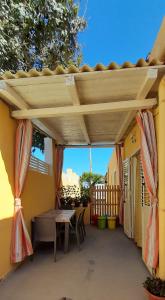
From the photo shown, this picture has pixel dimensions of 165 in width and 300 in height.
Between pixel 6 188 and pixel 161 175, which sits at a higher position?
pixel 161 175

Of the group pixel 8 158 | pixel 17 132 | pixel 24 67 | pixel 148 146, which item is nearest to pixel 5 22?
pixel 24 67

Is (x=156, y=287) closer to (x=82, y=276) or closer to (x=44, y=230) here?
(x=82, y=276)

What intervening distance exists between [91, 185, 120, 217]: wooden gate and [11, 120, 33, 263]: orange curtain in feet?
19.3

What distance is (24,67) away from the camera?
8547mm

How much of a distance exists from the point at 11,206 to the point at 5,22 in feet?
17.0

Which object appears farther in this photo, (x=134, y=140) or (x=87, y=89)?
(x=134, y=140)

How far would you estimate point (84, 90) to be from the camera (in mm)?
4289

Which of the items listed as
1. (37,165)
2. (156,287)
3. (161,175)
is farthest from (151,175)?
(37,165)

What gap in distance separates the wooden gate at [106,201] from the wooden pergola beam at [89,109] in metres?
6.21

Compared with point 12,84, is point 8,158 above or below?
below

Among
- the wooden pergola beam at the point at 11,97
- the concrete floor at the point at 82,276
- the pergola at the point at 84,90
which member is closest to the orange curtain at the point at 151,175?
the pergola at the point at 84,90

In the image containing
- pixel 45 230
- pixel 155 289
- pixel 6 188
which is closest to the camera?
pixel 155 289

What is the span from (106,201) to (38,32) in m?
7.08

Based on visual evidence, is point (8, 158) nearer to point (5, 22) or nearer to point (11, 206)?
point (11, 206)
